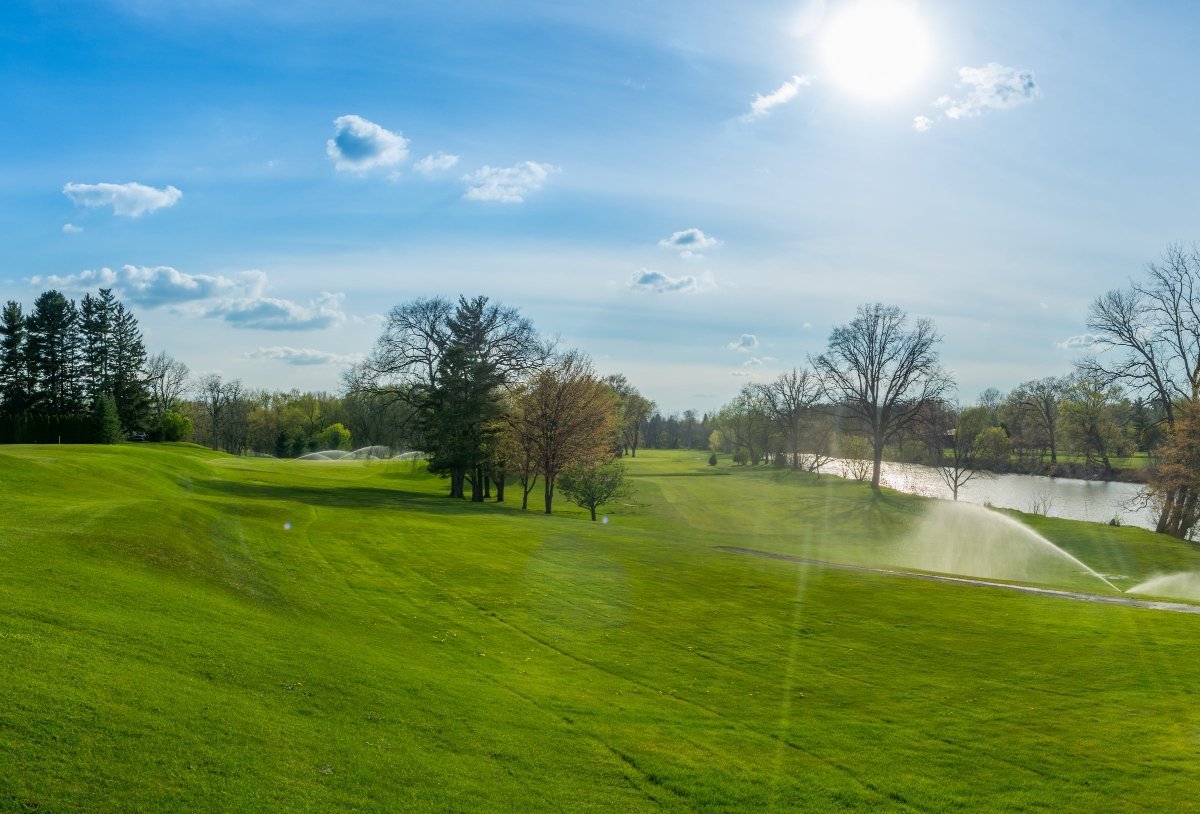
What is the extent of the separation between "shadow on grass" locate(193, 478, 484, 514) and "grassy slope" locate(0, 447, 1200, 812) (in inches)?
630

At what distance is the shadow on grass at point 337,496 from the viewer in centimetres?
4583

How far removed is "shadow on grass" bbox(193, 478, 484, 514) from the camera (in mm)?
45831

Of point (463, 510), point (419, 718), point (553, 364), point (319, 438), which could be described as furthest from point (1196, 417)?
point (319, 438)

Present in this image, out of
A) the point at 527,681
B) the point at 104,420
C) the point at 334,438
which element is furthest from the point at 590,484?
the point at 334,438

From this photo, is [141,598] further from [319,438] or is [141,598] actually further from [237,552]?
[319,438]

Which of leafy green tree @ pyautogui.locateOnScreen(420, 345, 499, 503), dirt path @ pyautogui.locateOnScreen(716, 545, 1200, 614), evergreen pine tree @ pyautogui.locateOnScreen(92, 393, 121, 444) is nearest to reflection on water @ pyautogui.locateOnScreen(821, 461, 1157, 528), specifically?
dirt path @ pyautogui.locateOnScreen(716, 545, 1200, 614)

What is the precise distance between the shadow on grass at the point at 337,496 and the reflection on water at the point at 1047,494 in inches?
1930

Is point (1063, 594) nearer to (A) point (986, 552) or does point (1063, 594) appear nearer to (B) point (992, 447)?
(A) point (986, 552)

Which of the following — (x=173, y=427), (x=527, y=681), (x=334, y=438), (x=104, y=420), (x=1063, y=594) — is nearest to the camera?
(x=527, y=681)

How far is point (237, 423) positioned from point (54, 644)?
140 meters

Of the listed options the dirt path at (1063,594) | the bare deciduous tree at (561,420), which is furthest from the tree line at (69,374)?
the dirt path at (1063,594)

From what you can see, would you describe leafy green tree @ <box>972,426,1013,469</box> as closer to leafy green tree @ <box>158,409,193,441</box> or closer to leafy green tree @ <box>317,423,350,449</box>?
leafy green tree @ <box>158,409,193,441</box>

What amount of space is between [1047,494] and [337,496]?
74.2 metres

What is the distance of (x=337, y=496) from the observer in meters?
50.9
